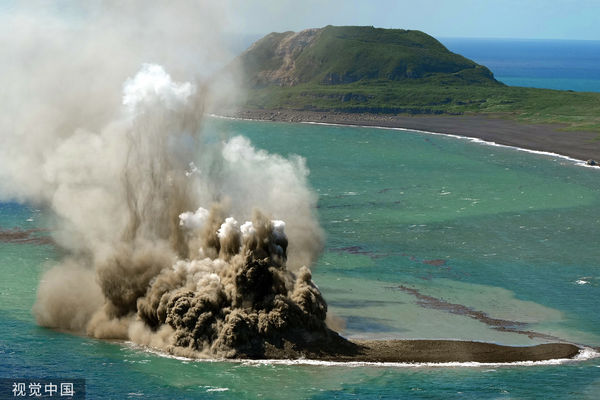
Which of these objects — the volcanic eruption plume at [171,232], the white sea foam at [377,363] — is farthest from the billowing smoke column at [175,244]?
the white sea foam at [377,363]

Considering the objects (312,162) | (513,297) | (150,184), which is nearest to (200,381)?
(150,184)

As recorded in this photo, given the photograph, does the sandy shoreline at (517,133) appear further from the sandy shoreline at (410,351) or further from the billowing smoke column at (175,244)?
the sandy shoreline at (410,351)

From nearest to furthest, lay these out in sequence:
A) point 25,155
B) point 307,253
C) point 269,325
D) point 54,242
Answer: point 269,325
point 307,253
point 54,242
point 25,155

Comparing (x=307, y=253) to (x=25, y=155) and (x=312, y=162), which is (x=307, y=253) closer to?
(x=25, y=155)

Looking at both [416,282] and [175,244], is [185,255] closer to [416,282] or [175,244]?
[175,244]

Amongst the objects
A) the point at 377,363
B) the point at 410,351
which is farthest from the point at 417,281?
the point at 377,363
